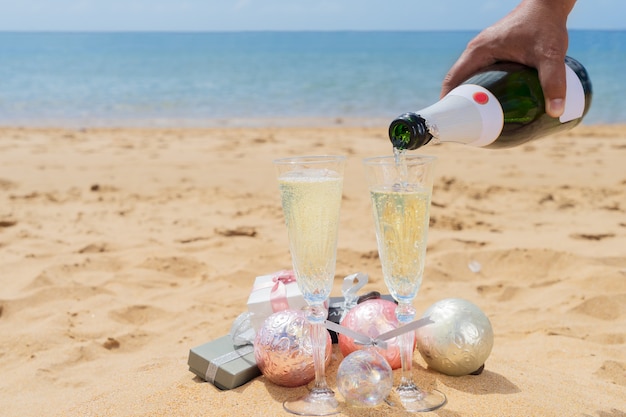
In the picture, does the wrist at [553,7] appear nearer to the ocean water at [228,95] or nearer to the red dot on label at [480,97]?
the red dot on label at [480,97]

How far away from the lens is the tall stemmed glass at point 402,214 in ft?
5.81

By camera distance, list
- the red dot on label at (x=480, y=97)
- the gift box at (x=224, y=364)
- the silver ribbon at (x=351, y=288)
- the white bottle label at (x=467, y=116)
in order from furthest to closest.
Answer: the silver ribbon at (x=351, y=288), the gift box at (x=224, y=364), the red dot on label at (x=480, y=97), the white bottle label at (x=467, y=116)

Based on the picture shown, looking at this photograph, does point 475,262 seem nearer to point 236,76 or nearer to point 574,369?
point 574,369

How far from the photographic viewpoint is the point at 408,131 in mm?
1752

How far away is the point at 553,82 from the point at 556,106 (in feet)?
0.25

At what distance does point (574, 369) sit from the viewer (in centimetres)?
268

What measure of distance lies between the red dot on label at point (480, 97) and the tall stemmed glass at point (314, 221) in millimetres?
488

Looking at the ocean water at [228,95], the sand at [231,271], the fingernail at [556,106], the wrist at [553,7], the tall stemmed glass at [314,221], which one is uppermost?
the ocean water at [228,95]

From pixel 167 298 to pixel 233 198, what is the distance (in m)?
2.31

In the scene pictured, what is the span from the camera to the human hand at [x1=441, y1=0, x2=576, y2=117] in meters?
1.96

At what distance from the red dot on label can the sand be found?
960 millimetres

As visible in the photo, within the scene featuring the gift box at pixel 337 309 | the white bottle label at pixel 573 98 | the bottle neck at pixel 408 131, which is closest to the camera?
the bottle neck at pixel 408 131

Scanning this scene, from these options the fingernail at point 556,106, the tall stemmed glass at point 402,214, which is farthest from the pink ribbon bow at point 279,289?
the fingernail at point 556,106

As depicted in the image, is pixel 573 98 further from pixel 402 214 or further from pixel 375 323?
pixel 375 323
